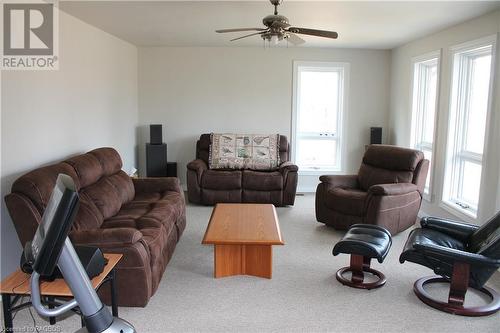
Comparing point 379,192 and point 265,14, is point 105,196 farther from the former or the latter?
point 379,192

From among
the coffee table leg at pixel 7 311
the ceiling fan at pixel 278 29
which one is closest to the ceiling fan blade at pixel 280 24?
the ceiling fan at pixel 278 29

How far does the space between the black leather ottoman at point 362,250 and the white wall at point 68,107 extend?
8.24 ft

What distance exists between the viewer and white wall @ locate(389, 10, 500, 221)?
3824 mm

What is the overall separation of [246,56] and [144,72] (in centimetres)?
160

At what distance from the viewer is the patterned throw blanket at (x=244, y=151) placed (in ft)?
19.8

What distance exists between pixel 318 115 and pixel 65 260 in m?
6.07

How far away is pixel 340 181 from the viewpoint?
4992mm

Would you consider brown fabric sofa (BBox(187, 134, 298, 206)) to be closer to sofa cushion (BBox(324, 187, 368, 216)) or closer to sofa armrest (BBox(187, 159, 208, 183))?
sofa armrest (BBox(187, 159, 208, 183))

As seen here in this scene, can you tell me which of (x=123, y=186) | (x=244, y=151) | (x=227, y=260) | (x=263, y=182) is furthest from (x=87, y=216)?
(x=244, y=151)

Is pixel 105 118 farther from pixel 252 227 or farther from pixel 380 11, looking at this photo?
pixel 380 11

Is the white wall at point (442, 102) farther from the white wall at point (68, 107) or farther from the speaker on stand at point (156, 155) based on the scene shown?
the white wall at point (68, 107)

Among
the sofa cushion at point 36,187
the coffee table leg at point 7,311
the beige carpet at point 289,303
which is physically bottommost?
the beige carpet at point 289,303
